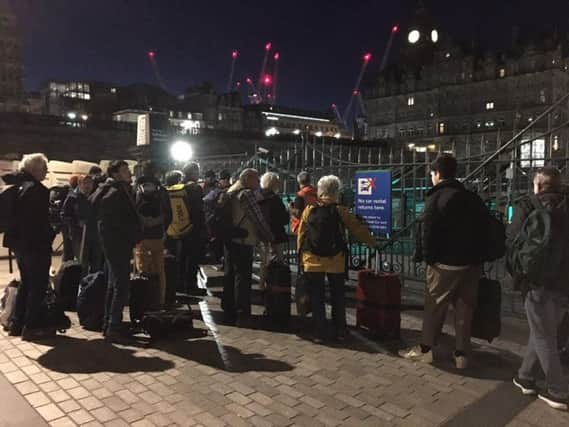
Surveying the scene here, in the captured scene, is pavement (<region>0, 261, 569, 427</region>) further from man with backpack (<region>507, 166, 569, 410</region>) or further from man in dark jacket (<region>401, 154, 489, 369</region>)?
man in dark jacket (<region>401, 154, 489, 369</region>)

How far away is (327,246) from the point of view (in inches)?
229

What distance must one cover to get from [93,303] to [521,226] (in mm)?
4849

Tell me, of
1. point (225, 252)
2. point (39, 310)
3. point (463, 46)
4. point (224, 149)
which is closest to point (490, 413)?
point (225, 252)

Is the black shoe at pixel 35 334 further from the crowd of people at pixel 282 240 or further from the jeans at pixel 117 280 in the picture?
the jeans at pixel 117 280


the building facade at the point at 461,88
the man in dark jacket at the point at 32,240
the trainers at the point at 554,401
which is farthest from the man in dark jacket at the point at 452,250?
the building facade at the point at 461,88

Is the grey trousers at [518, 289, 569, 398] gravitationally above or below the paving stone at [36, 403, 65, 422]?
above

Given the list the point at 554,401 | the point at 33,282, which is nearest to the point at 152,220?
the point at 33,282

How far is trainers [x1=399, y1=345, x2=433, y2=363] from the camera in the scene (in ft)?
17.3

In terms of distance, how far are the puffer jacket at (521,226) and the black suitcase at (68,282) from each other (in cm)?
541

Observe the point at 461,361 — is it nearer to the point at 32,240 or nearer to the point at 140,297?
the point at 140,297

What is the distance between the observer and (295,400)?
14.3 ft

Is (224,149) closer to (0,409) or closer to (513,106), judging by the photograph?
(0,409)

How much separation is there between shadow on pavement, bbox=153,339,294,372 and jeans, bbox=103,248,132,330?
59 cm

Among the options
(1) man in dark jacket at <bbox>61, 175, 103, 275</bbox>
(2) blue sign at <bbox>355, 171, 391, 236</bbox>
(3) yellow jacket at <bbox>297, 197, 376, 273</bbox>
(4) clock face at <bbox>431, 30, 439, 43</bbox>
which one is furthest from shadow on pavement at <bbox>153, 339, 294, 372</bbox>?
Result: (4) clock face at <bbox>431, 30, 439, 43</bbox>
